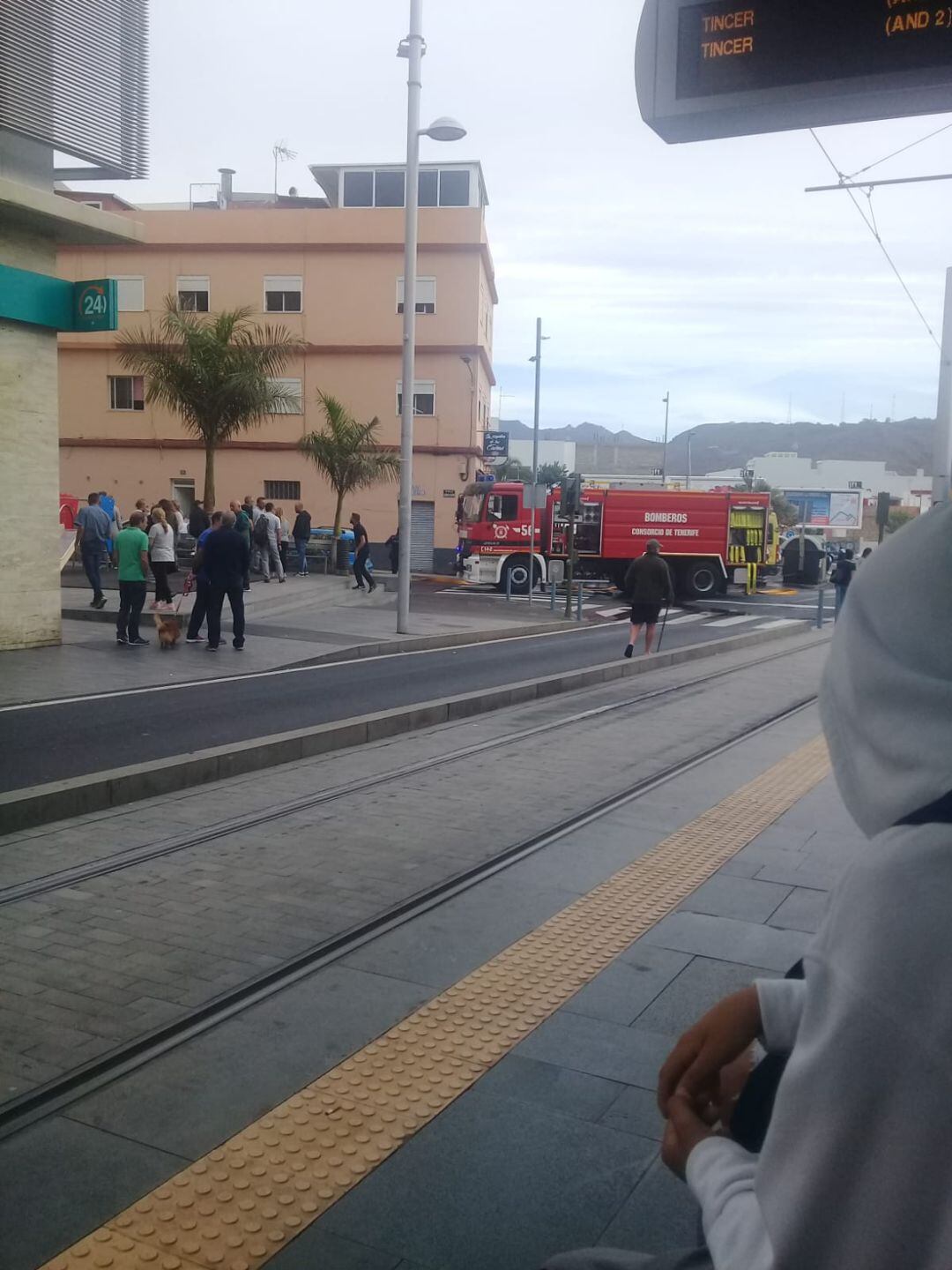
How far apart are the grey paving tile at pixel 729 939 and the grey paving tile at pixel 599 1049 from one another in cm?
83

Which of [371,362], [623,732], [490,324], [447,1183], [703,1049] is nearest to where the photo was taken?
[703,1049]

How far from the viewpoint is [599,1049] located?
3.96 m

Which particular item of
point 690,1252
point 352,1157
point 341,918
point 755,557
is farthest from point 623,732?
point 755,557

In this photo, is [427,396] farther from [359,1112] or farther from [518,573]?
[359,1112]

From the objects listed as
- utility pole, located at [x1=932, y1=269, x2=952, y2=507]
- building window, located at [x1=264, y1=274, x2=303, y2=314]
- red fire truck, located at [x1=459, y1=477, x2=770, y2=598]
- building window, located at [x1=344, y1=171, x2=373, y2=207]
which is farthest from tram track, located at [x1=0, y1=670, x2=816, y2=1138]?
building window, located at [x1=344, y1=171, x2=373, y2=207]

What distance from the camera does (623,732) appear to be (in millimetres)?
10680

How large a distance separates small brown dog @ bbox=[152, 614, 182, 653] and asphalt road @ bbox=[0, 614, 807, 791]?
281mm

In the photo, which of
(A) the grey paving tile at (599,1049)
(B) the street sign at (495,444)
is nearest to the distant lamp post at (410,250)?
(A) the grey paving tile at (599,1049)

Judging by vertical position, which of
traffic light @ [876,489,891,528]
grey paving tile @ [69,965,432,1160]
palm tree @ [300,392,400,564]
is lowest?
grey paving tile @ [69,965,432,1160]

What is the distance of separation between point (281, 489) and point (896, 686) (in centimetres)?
4140

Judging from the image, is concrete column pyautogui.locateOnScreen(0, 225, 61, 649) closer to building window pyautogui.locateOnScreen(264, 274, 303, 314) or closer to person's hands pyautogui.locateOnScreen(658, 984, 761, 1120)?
person's hands pyautogui.locateOnScreen(658, 984, 761, 1120)

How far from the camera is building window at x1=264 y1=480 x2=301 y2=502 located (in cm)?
4156

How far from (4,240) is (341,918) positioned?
37.5ft

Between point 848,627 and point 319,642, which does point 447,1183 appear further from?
point 319,642
